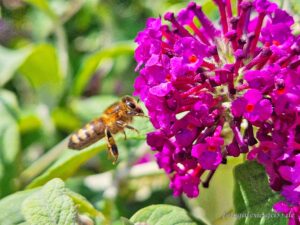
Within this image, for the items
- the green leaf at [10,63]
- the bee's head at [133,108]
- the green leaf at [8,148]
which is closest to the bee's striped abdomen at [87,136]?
the bee's head at [133,108]

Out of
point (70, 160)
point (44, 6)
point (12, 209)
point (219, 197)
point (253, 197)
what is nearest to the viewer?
point (253, 197)

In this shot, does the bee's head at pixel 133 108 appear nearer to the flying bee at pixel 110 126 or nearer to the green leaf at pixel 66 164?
the flying bee at pixel 110 126

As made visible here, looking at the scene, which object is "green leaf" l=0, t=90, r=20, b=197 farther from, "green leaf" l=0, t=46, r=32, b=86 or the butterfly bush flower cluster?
the butterfly bush flower cluster

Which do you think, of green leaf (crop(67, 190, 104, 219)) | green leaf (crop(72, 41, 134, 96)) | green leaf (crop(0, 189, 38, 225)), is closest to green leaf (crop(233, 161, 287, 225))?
green leaf (crop(67, 190, 104, 219))

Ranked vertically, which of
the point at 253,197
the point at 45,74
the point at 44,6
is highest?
the point at 44,6

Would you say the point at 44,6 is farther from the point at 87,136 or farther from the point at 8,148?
the point at 87,136

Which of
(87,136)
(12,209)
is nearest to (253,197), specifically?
(87,136)
